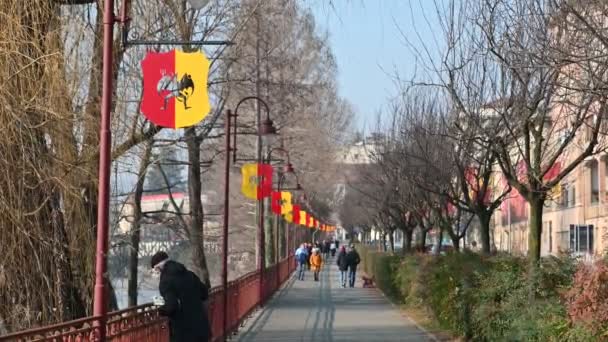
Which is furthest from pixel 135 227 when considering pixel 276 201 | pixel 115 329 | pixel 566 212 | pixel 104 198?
pixel 566 212

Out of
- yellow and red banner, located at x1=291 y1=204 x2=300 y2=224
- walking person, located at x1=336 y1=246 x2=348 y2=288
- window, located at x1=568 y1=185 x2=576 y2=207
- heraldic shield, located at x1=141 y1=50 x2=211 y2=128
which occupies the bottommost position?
walking person, located at x1=336 y1=246 x2=348 y2=288

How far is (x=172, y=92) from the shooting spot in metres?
11.5

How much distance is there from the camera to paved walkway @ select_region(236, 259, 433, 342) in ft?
63.8

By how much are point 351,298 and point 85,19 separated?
79.1 feet

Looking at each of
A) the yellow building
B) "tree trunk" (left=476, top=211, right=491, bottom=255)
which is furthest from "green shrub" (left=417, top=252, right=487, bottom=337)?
the yellow building

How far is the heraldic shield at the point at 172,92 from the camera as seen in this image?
11.4 m

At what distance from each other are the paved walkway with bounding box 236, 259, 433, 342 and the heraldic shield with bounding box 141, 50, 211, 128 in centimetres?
811

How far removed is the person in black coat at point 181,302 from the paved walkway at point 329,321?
879cm

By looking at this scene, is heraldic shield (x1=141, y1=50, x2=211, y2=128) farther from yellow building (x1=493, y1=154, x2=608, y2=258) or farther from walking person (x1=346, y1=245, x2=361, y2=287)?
yellow building (x1=493, y1=154, x2=608, y2=258)

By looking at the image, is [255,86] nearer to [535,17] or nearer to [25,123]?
[535,17]

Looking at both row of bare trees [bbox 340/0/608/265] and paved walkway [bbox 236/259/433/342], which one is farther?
paved walkway [bbox 236/259/433/342]

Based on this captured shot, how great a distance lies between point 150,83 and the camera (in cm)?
1144

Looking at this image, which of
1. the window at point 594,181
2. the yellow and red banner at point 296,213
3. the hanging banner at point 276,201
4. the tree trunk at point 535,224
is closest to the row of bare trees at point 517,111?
the tree trunk at point 535,224

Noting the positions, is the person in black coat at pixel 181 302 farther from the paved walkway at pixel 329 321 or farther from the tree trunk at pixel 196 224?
the tree trunk at pixel 196 224
